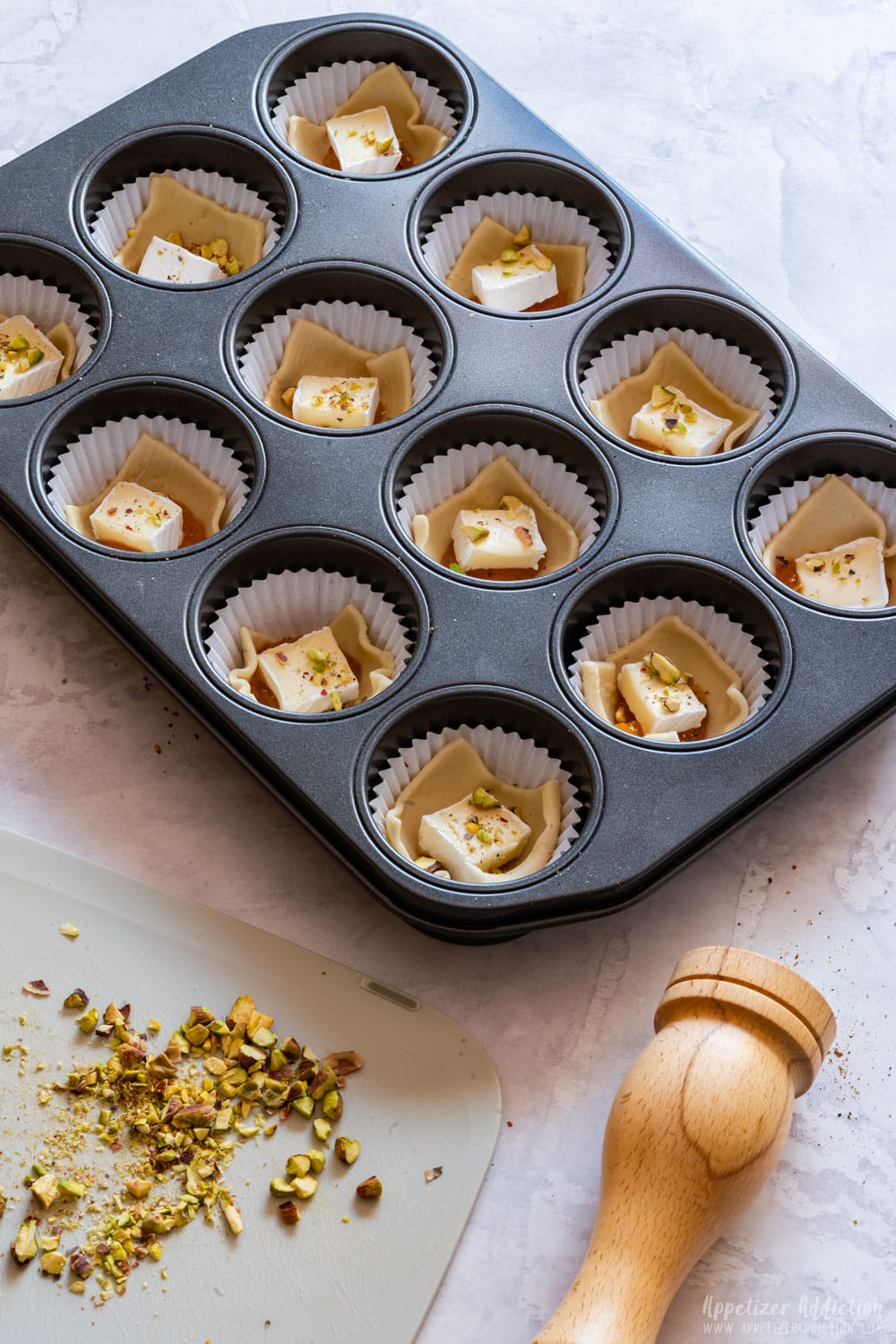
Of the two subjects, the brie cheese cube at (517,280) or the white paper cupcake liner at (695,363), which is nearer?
the white paper cupcake liner at (695,363)

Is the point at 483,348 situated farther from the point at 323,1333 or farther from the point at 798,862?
the point at 323,1333

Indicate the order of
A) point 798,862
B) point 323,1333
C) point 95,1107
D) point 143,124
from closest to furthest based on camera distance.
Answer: point 323,1333, point 95,1107, point 798,862, point 143,124

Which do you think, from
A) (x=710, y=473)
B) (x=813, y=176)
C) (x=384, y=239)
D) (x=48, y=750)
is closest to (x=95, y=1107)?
(x=48, y=750)

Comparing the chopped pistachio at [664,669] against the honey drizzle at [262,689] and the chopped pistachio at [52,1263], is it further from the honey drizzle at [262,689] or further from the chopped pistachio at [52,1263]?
the chopped pistachio at [52,1263]

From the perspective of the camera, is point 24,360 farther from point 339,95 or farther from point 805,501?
point 805,501

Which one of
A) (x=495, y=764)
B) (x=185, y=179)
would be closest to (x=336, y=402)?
(x=185, y=179)

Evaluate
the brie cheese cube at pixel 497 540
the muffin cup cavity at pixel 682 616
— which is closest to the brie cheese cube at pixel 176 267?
the brie cheese cube at pixel 497 540

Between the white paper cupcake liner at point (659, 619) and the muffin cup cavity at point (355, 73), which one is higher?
the muffin cup cavity at point (355, 73)
